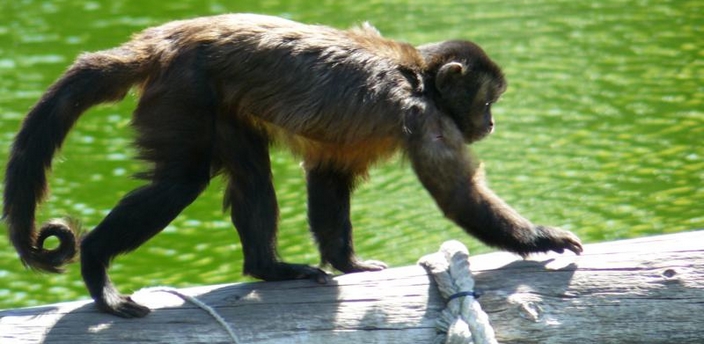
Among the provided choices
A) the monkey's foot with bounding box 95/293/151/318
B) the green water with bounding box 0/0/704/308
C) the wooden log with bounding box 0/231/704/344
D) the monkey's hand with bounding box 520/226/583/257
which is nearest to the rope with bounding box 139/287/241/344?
the wooden log with bounding box 0/231/704/344

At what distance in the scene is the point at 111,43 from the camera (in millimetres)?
13625

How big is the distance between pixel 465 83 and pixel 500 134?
521cm

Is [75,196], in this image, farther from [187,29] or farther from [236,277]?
[187,29]

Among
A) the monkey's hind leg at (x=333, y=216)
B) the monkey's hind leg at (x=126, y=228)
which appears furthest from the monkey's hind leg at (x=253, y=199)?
the monkey's hind leg at (x=333, y=216)

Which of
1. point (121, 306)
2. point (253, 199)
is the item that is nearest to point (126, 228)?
point (121, 306)

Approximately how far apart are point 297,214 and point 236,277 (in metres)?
1.15

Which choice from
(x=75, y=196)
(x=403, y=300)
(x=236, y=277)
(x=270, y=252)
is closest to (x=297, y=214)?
(x=236, y=277)

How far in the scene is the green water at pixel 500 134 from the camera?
9266 millimetres

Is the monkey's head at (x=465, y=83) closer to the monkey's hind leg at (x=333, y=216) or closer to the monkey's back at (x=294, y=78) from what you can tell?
the monkey's back at (x=294, y=78)

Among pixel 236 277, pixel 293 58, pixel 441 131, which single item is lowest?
pixel 236 277

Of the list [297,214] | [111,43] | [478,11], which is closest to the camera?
[297,214]

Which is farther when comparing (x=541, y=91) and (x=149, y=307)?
(x=541, y=91)

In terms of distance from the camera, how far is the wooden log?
4887 millimetres

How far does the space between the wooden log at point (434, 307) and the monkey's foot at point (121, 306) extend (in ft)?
0.09
